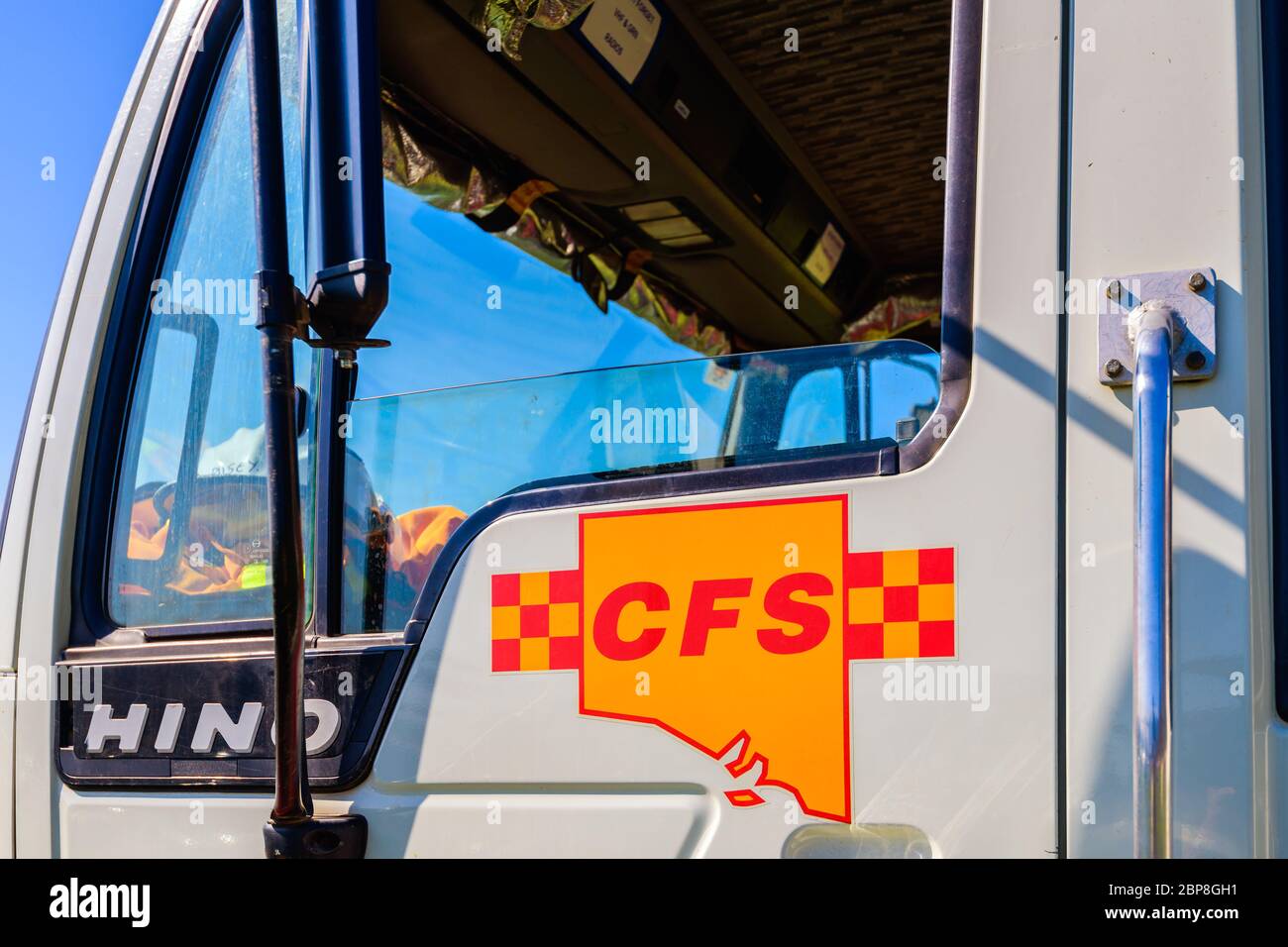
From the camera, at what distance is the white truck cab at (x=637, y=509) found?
1.26m

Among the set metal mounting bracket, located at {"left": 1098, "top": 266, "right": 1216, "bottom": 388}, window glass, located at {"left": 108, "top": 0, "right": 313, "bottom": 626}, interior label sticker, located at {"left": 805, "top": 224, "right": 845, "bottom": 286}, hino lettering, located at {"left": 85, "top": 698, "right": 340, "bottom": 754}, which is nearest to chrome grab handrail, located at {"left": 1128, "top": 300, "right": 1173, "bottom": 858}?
metal mounting bracket, located at {"left": 1098, "top": 266, "right": 1216, "bottom": 388}

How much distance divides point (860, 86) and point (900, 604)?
1826 mm

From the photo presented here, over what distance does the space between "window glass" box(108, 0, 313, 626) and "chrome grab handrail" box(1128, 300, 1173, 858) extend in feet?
4.05

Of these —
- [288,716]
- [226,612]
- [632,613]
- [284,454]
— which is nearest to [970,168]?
[632,613]

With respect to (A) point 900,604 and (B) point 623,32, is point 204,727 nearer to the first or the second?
(A) point 900,604

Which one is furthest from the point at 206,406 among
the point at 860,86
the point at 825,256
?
the point at 825,256

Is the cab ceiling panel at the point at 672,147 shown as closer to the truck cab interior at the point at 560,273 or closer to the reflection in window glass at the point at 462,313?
the truck cab interior at the point at 560,273

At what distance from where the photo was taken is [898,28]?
2578 mm

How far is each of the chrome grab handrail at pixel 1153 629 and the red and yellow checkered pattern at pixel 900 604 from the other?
0.25 metres

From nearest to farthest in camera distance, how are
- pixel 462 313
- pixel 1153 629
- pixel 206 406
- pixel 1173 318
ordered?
pixel 1153 629 < pixel 1173 318 < pixel 206 406 < pixel 462 313

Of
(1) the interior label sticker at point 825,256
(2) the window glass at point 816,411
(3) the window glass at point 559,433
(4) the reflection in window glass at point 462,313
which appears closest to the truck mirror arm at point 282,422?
(3) the window glass at point 559,433

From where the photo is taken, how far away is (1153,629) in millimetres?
1084

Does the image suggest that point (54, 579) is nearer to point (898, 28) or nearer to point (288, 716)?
point (288, 716)

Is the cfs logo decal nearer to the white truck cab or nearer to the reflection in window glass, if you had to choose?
the white truck cab
